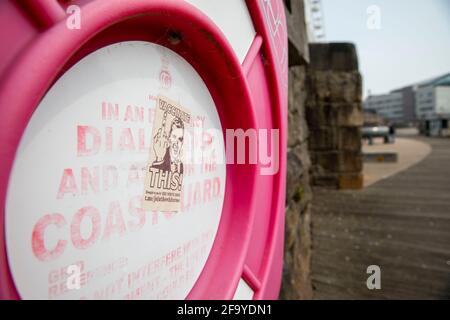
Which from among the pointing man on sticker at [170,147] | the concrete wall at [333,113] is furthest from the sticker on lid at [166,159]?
the concrete wall at [333,113]

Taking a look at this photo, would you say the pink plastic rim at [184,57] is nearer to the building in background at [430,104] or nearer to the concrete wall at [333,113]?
the building in background at [430,104]

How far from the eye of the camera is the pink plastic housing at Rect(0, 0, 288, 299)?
34 centimetres

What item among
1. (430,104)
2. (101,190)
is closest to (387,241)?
(430,104)

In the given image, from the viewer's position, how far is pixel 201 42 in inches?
25.1

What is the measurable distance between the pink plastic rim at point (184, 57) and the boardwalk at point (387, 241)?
1733 millimetres

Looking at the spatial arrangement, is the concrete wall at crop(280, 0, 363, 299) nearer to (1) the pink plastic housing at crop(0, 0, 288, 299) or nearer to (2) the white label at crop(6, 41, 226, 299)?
(1) the pink plastic housing at crop(0, 0, 288, 299)

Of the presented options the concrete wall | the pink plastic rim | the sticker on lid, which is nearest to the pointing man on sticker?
the sticker on lid

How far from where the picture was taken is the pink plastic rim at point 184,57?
0.33 m

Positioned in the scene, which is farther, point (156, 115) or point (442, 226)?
point (442, 226)

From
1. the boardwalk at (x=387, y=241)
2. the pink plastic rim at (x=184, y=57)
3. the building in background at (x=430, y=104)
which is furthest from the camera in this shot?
the boardwalk at (x=387, y=241)

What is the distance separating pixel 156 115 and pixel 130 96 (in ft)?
0.21

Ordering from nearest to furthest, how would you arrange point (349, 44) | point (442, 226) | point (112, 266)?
point (112, 266)
point (442, 226)
point (349, 44)

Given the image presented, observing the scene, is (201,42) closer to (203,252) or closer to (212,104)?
(212,104)
